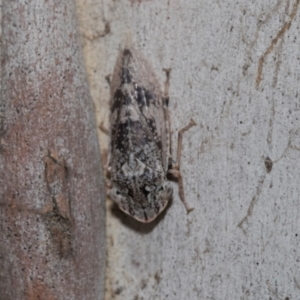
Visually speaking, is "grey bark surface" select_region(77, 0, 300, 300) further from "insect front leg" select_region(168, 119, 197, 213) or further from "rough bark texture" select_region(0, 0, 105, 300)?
"rough bark texture" select_region(0, 0, 105, 300)

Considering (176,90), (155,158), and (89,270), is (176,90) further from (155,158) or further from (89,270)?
(89,270)

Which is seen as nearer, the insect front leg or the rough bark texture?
the rough bark texture

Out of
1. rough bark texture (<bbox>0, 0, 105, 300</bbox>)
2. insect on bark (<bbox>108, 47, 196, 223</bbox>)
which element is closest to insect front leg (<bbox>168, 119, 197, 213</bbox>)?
insect on bark (<bbox>108, 47, 196, 223</bbox>)

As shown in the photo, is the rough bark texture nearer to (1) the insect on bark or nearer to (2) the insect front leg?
(1) the insect on bark

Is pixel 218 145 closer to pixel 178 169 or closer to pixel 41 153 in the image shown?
pixel 178 169

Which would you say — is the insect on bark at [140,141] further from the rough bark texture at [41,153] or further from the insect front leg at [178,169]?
the rough bark texture at [41,153]

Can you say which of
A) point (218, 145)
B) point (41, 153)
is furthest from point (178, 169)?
point (41, 153)
